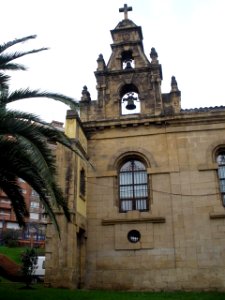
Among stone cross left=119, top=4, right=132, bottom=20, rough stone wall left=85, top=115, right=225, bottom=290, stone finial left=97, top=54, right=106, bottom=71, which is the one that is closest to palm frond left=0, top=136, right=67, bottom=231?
rough stone wall left=85, top=115, right=225, bottom=290

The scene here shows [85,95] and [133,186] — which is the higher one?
[85,95]

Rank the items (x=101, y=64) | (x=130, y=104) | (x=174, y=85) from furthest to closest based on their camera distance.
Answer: (x=101, y=64) < (x=130, y=104) < (x=174, y=85)

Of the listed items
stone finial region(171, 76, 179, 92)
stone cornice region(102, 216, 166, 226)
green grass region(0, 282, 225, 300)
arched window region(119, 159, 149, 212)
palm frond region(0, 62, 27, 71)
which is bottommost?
green grass region(0, 282, 225, 300)

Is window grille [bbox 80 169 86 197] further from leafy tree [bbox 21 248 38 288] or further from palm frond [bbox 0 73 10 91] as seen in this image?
palm frond [bbox 0 73 10 91]

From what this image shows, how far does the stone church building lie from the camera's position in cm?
1738

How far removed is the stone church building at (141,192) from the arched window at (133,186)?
0.17ft

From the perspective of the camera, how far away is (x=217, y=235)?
699 inches

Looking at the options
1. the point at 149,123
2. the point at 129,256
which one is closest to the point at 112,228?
the point at 129,256

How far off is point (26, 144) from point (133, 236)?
10736mm

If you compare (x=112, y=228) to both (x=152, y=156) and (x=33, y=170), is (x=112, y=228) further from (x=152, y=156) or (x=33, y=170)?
(x=33, y=170)

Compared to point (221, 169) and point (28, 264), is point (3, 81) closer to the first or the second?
point (28, 264)

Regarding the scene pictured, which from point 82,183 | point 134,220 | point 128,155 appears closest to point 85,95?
point 128,155

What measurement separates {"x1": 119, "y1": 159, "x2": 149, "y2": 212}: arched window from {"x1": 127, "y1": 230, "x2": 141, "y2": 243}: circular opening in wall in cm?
123

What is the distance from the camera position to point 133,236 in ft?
61.2
